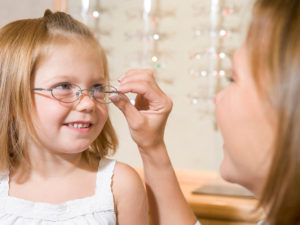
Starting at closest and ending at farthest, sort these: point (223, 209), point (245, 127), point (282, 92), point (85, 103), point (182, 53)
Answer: point (282, 92) → point (245, 127) → point (85, 103) → point (223, 209) → point (182, 53)

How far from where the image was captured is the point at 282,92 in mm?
615

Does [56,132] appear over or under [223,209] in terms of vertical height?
over

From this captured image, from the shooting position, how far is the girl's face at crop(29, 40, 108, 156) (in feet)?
3.45

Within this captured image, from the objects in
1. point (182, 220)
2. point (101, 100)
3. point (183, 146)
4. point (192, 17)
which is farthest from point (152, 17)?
point (182, 220)

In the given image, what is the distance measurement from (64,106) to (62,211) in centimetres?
28

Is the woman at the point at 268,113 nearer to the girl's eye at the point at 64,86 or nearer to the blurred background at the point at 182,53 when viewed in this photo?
the girl's eye at the point at 64,86

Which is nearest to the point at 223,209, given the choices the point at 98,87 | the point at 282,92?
the point at 98,87

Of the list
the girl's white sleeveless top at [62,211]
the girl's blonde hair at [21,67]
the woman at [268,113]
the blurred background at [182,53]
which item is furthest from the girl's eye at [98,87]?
the blurred background at [182,53]

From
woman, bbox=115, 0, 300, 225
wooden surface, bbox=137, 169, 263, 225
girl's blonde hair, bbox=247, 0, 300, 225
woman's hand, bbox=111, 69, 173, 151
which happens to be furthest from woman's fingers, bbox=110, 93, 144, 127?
wooden surface, bbox=137, 169, 263, 225

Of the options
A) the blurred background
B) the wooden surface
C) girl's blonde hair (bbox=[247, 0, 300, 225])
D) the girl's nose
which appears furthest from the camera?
the blurred background

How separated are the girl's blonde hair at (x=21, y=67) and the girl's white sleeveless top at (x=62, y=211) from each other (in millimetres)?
122

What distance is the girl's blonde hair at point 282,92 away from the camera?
1.97 feet

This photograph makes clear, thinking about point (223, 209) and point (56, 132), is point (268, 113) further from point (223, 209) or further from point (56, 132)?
point (223, 209)

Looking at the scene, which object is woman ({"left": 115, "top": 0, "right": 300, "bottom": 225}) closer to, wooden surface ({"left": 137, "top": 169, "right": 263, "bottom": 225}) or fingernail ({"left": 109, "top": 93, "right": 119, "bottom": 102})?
fingernail ({"left": 109, "top": 93, "right": 119, "bottom": 102})
